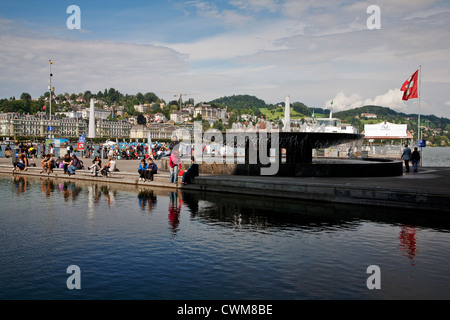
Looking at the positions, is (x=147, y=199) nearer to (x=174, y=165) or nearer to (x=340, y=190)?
(x=174, y=165)

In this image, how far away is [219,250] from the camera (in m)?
8.73

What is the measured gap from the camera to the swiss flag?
113 feet

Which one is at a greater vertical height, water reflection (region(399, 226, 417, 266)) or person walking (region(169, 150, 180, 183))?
person walking (region(169, 150, 180, 183))

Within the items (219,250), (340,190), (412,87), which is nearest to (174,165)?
(340,190)

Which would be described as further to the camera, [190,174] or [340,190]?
[190,174]

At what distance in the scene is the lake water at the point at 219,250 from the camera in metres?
6.53

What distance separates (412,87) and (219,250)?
1265 inches

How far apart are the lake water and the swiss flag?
25.1m

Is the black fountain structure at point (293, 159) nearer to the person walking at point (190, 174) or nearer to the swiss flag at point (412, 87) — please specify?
the person walking at point (190, 174)

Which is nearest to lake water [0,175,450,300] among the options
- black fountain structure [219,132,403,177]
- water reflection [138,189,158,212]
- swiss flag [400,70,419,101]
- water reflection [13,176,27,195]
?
water reflection [138,189,158,212]

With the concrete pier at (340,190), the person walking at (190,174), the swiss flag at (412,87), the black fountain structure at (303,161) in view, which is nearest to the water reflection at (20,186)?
the concrete pier at (340,190)

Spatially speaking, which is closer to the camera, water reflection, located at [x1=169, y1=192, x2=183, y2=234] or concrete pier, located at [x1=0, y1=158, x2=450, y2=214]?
water reflection, located at [x1=169, y1=192, x2=183, y2=234]
